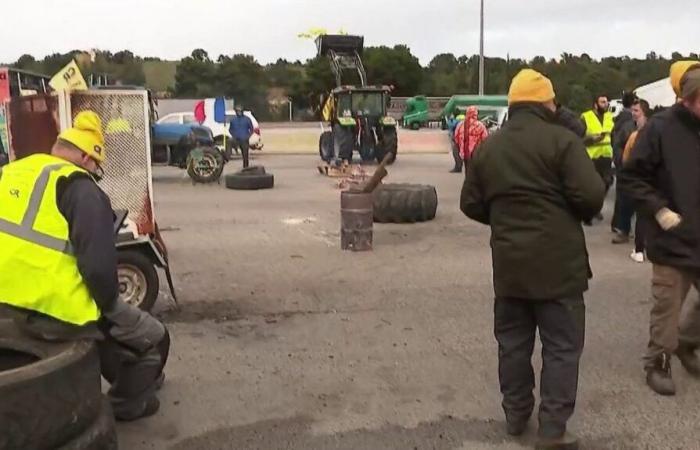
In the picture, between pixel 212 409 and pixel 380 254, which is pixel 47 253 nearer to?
pixel 212 409

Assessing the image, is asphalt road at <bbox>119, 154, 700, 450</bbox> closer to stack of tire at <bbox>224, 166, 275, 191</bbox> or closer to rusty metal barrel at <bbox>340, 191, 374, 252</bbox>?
rusty metal barrel at <bbox>340, 191, 374, 252</bbox>

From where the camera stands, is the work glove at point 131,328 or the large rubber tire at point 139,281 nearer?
the work glove at point 131,328

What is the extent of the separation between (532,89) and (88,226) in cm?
220

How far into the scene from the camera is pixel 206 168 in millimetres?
18719

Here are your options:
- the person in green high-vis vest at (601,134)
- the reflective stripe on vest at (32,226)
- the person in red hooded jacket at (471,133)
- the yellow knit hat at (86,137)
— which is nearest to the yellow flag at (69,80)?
the yellow knit hat at (86,137)

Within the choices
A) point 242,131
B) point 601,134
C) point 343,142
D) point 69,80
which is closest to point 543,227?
point 69,80

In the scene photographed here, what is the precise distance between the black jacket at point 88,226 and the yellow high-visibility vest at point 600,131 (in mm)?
8284

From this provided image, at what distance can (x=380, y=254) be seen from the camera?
9742 millimetres

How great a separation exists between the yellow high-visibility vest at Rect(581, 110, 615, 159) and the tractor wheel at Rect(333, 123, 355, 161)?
12.2 metres

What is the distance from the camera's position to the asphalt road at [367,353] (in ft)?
14.9

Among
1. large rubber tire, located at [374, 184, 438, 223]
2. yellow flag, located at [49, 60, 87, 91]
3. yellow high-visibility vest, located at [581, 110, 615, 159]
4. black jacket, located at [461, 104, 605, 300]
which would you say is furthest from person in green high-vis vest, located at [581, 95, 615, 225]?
black jacket, located at [461, 104, 605, 300]

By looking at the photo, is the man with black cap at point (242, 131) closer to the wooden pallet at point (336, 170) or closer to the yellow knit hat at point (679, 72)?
the wooden pallet at point (336, 170)

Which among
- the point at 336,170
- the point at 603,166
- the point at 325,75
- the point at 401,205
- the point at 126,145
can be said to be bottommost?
the point at 336,170

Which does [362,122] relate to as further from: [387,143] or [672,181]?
[672,181]
